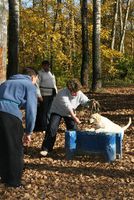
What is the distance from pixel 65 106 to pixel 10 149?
252 centimetres

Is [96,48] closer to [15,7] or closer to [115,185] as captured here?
[15,7]

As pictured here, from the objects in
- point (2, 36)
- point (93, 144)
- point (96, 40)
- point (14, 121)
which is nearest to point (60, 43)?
point (96, 40)

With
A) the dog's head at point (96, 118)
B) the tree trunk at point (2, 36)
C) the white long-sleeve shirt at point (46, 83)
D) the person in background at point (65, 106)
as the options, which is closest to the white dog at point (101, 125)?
the dog's head at point (96, 118)

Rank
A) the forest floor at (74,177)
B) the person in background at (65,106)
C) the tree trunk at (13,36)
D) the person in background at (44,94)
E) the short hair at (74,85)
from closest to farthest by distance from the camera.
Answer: the forest floor at (74,177) → the short hair at (74,85) → the person in background at (65,106) → the person in background at (44,94) → the tree trunk at (13,36)

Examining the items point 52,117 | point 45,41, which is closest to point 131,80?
point 45,41

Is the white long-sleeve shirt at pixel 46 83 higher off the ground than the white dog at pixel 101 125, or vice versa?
the white long-sleeve shirt at pixel 46 83

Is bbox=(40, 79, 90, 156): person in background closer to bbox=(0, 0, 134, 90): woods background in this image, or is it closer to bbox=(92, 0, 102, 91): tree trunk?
bbox=(92, 0, 102, 91): tree trunk

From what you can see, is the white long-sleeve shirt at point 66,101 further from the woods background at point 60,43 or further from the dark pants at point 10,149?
the woods background at point 60,43

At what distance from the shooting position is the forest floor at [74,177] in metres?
7.48

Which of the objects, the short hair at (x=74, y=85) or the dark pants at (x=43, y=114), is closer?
the short hair at (x=74, y=85)

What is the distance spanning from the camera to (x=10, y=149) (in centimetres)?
741

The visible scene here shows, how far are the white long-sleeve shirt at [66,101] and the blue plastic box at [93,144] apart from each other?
22.1 inches

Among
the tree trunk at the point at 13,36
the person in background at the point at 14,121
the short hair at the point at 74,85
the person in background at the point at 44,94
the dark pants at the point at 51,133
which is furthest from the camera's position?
the tree trunk at the point at 13,36

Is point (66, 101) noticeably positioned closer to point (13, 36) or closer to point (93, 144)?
point (93, 144)
